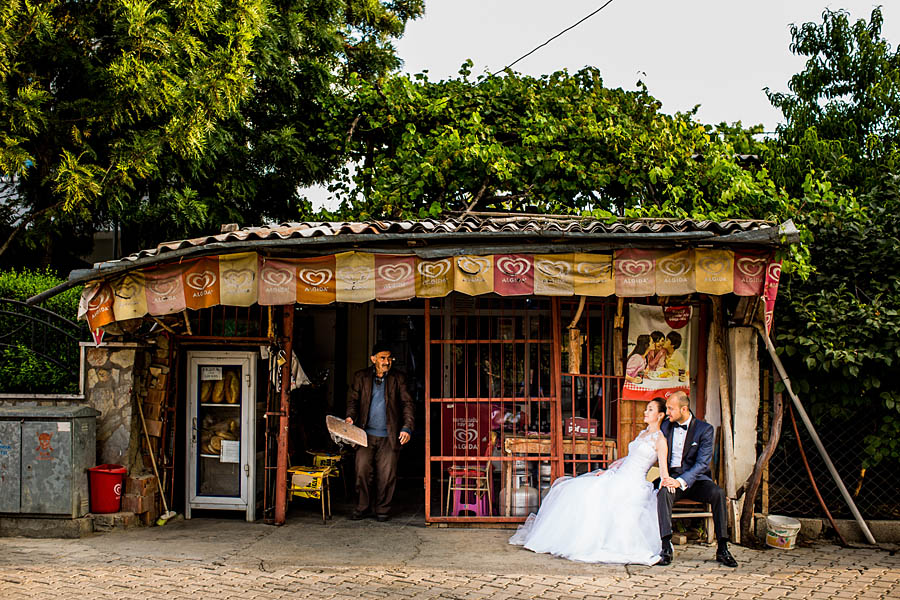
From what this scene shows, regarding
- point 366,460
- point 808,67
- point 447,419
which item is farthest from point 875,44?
point 366,460

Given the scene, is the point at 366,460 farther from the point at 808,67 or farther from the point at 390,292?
the point at 808,67

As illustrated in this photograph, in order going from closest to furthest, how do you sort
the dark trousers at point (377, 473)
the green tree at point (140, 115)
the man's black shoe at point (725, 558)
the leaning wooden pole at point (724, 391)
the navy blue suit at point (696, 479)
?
the man's black shoe at point (725, 558) < the navy blue suit at point (696, 479) < the leaning wooden pole at point (724, 391) < the dark trousers at point (377, 473) < the green tree at point (140, 115)

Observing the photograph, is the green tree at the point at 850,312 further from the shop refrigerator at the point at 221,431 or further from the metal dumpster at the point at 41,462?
the metal dumpster at the point at 41,462

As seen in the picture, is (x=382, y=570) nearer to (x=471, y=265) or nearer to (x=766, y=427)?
(x=471, y=265)

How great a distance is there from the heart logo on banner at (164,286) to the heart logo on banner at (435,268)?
242cm

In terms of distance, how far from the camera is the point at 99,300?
24.6ft

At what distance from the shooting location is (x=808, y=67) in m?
15.3

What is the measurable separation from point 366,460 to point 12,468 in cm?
363

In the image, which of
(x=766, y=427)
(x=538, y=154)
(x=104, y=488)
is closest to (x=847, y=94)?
(x=538, y=154)

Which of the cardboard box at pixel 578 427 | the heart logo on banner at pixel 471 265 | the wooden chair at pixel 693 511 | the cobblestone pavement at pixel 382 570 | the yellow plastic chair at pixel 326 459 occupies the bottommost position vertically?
the cobblestone pavement at pixel 382 570

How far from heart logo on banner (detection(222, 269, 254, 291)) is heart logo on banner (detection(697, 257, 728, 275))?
4.28 metres

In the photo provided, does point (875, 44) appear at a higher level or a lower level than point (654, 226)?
higher

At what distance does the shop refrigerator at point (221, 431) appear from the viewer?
8469mm

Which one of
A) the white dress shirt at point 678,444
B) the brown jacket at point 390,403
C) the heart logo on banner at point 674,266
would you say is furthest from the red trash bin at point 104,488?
the heart logo on banner at point 674,266
